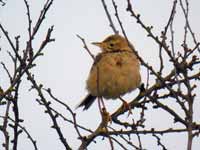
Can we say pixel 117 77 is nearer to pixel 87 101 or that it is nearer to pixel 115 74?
pixel 115 74

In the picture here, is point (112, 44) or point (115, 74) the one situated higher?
point (112, 44)

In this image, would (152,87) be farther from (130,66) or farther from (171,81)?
(130,66)

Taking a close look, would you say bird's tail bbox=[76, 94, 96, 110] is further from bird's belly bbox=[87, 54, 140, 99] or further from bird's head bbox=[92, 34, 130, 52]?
bird's head bbox=[92, 34, 130, 52]

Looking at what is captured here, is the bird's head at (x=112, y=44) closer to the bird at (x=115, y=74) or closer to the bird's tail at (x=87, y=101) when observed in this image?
the bird at (x=115, y=74)

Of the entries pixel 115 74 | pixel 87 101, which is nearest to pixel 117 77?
pixel 115 74

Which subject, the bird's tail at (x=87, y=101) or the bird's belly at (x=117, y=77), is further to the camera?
the bird's tail at (x=87, y=101)

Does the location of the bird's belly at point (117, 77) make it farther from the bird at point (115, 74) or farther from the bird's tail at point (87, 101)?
the bird's tail at point (87, 101)

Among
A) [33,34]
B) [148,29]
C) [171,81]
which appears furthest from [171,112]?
[33,34]

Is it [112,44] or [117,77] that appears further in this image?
[112,44]

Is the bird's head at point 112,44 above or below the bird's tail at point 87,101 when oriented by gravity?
above

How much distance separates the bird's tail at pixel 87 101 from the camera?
26.1ft

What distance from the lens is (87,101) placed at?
8023 millimetres

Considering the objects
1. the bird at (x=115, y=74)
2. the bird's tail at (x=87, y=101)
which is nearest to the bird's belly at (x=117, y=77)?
the bird at (x=115, y=74)

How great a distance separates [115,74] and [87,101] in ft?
3.13
